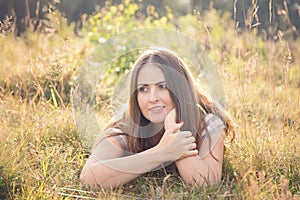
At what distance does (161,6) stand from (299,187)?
8.13 m

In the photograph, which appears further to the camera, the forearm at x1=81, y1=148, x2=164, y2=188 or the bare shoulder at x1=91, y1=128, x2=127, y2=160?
the bare shoulder at x1=91, y1=128, x2=127, y2=160

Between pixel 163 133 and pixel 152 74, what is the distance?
13.0 inches

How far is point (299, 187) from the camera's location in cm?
222

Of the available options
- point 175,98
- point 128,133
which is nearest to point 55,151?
point 128,133

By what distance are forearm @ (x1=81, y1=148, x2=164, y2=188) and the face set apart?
205 millimetres

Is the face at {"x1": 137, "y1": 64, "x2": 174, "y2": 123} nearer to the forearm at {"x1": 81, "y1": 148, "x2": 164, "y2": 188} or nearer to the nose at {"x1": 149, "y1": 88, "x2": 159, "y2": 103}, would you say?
the nose at {"x1": 149, "y1": 88, "x2": 159, "y2": 103}

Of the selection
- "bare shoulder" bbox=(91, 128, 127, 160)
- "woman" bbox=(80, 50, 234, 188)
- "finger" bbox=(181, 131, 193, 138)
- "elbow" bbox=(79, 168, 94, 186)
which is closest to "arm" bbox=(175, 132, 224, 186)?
"woman" bbox=(80, 50, 234, 188)

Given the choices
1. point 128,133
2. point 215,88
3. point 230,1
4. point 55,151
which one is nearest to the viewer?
point 128,133

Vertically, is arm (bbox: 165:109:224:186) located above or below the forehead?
below

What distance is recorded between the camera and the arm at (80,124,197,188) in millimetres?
2145

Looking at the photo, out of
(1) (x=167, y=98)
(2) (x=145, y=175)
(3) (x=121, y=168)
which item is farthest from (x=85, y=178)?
(1) (x=167, y=98)

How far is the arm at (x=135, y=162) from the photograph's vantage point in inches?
84.4

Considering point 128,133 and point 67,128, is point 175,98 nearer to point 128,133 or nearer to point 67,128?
point 128,133

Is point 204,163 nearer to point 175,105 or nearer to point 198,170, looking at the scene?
point 198,170
